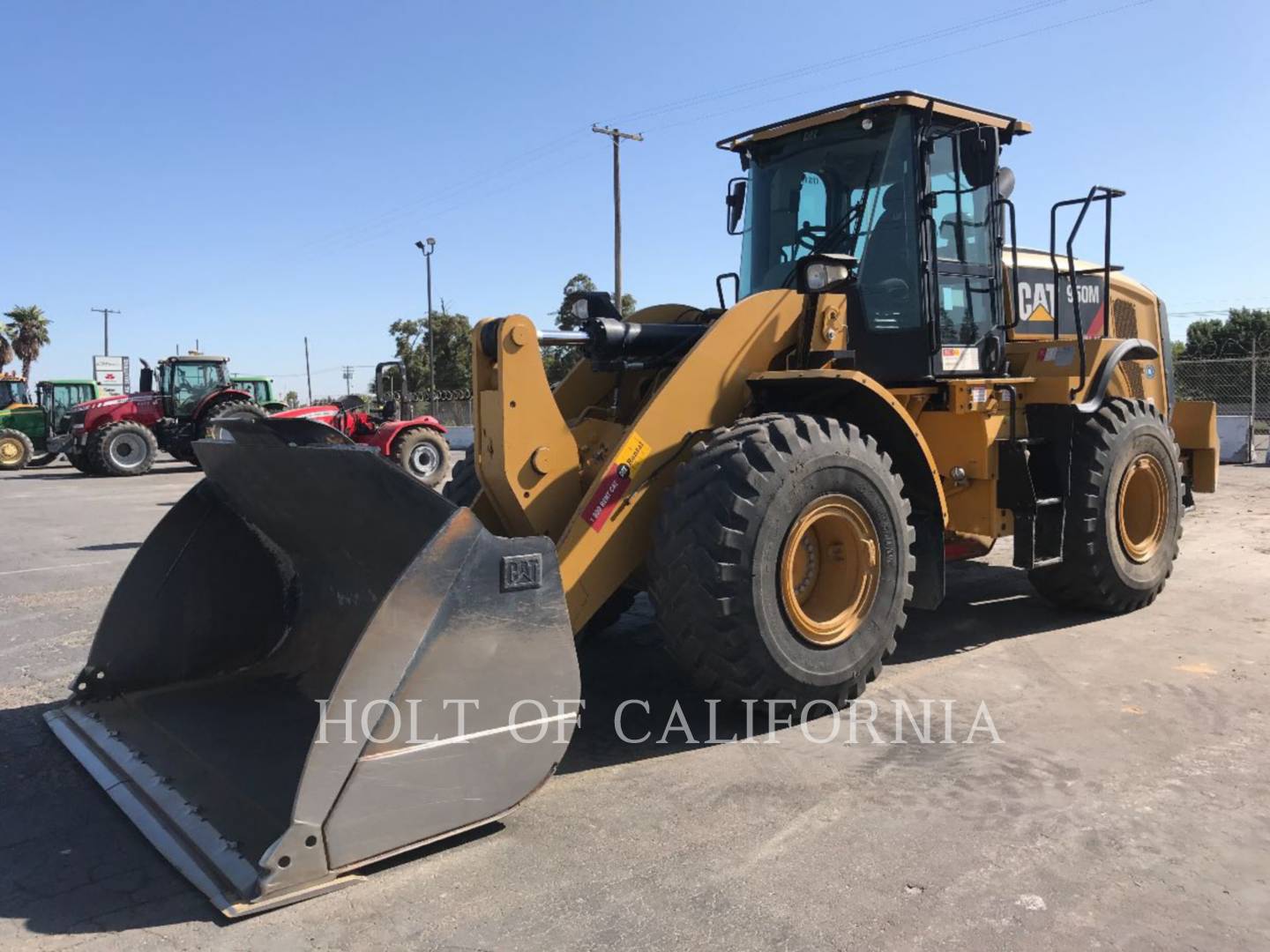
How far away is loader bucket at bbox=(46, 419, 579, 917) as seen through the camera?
2854 mm

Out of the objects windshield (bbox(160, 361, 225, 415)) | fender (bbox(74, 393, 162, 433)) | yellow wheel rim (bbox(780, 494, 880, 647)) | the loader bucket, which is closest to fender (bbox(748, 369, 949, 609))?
yellow wheel rim (bbox(780, 494, 880, 647))

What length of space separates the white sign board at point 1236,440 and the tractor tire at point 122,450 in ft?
70.0

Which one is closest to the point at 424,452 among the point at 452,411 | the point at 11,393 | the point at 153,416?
the point at 153,416

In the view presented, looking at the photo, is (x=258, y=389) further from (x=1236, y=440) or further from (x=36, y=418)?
(x=1236, y=440)

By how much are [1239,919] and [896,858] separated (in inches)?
36.8

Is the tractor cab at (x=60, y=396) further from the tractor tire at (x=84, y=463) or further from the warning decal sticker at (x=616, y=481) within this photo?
the warning decal sticker at (x=616, y=481)

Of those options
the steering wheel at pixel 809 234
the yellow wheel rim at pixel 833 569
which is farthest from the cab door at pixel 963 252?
the yellow wheel rim at pixel 833 569

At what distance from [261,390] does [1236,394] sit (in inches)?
873

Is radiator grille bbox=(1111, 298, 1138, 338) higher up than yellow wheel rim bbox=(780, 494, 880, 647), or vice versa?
radiator grille bbox=(1111, 298, 1138, 338)

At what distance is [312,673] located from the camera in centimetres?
423

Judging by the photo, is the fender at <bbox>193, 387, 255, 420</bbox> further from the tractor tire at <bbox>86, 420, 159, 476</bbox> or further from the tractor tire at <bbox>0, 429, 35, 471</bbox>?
the tractor tire at <bbox>0, 429, 35, 471</bbox>

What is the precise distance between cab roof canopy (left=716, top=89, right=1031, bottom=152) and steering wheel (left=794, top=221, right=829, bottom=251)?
0.57 meters

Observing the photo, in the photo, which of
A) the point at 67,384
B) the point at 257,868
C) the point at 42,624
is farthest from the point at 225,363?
the point at 257,868

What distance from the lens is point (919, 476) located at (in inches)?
193
